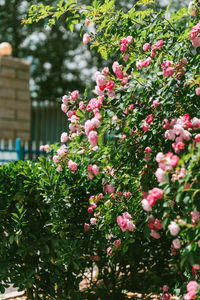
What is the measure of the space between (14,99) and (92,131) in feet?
23.2

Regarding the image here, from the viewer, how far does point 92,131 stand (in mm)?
2160

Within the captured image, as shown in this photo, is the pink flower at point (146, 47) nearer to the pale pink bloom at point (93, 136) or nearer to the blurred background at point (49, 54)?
the pale pink bloom at point (93, 136)

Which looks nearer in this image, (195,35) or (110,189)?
(195,35)

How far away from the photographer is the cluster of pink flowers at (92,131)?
6.97 feet

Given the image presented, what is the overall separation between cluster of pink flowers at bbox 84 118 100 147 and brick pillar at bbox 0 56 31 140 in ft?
21.8

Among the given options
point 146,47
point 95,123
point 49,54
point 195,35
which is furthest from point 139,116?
point 49,54

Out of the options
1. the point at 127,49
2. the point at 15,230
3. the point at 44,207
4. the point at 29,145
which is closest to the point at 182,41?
the point at 127,49

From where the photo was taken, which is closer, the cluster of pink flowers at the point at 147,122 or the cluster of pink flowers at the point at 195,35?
the cluster of pink flowers at the point at 195,35

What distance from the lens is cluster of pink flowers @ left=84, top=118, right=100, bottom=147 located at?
2125 mm

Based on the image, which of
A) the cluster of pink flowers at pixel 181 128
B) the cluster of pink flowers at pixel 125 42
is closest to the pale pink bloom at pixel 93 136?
the cluster of pink flowers at pixel 181 128

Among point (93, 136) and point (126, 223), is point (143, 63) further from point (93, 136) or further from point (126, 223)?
point (126, 223)

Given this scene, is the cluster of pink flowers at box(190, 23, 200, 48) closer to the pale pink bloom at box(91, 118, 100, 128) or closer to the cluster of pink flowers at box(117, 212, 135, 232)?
the pale pink bloom at box(91, 118, 100, 128)

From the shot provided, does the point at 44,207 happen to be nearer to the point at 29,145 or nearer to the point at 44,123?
the point at 29,145

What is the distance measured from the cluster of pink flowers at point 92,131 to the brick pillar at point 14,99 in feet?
21.8
